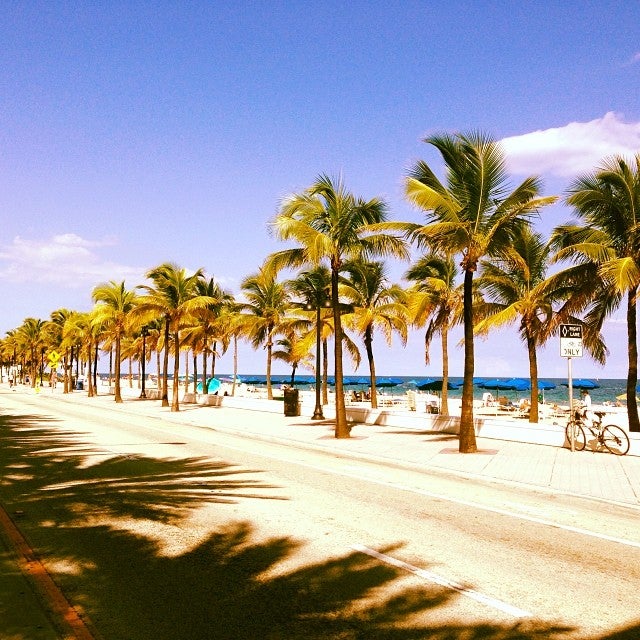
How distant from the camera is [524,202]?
53.4 ft

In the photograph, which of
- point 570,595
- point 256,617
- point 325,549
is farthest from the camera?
point 325,549

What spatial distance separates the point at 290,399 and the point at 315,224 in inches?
449

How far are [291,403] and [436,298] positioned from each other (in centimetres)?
875

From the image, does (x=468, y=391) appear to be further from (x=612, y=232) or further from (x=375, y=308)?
(x=375, y=308)

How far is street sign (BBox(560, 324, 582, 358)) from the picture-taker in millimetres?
16172

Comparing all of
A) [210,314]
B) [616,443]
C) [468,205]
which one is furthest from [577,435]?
[210,314]

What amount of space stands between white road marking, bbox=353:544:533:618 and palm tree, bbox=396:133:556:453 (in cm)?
971

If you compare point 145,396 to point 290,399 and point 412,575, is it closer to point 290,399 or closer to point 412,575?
point 290,399

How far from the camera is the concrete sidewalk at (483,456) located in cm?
1211

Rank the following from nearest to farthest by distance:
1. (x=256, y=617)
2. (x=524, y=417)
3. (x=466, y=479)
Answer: (x=256, y=617) → (x=466, y=479) → (x=524, y=417)

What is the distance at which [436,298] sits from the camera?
30.6 metres

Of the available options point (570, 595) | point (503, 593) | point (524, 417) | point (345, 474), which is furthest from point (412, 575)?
point (524, 417)

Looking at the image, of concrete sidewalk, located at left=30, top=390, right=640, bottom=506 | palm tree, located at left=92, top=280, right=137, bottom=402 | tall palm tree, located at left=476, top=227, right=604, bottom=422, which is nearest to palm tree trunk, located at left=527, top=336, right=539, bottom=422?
tall palm tree, located at left=476, top=227, right=604, bottom=422

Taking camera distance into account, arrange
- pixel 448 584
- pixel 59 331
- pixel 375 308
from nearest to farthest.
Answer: pixel 448 584, pixel 375 308, pixel 59 331
